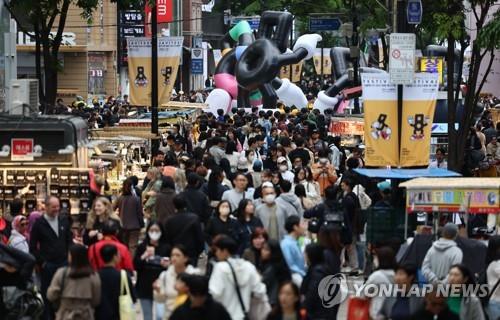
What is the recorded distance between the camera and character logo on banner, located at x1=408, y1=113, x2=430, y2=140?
22281 mm

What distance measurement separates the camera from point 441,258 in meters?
15.2

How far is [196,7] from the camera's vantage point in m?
100

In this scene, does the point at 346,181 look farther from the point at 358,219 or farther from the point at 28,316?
the point at 28,316

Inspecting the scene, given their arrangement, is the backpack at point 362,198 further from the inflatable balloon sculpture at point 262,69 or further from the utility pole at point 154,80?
the inflatable balloon sculpture at point 262,69

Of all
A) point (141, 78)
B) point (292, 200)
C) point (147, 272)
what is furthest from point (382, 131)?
point (141, 78)

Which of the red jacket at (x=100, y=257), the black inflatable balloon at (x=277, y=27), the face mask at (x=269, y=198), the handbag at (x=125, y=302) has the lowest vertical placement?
the handbag at (x=125, y=302)

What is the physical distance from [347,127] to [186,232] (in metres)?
18.3

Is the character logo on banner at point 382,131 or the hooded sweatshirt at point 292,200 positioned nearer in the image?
the hooded sweatshirt at point 292,200

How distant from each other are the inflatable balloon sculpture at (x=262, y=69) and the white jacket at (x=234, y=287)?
39.0 meters

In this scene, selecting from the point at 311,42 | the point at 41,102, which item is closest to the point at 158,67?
the point at 41,102

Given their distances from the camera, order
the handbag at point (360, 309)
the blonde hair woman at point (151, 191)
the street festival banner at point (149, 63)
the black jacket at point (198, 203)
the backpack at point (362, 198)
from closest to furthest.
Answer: the handbag at point (360, 309) → the black jacket at point (198, 203) → the blonde hair woman at point (151, 191) → the backpack at point (362, 198) → the street festival banner at point (149, 63)

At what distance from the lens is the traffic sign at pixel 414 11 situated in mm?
24234

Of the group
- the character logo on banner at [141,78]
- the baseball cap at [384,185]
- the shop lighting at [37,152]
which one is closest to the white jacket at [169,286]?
the baseball cap at [384,185]

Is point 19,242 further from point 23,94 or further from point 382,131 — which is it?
point 23,94
